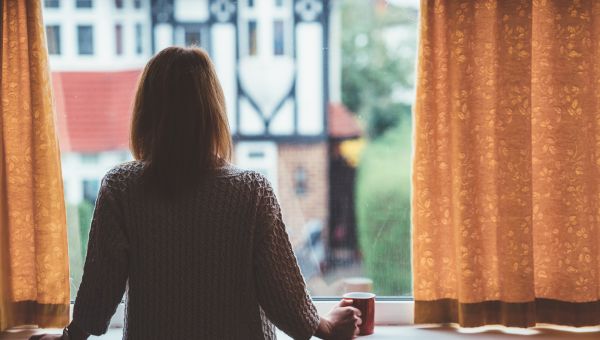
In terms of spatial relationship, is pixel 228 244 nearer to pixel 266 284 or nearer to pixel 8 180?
pixel 266 284

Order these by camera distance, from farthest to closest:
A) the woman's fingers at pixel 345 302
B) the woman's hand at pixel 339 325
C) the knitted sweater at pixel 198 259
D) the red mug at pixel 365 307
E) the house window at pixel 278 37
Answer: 1. the house window at pixel 278 37
2. the red mug at pixel 365 307
3. the woman's fingers at pixel 345 302
4. the woman's hand at pixel 339 325
5. the knitted sweater at pixel 198 259

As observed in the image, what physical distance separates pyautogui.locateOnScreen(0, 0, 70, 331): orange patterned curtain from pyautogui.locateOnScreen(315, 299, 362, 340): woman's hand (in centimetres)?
86

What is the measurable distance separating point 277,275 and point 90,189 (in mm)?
1091

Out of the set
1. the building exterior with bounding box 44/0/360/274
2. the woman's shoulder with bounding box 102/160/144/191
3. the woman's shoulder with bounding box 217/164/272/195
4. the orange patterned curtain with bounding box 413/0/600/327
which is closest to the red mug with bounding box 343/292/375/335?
the orange patterned curtain with bounding box 413/0/600/327

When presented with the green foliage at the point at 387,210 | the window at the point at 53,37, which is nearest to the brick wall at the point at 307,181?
the green foliage at the point at 387,210

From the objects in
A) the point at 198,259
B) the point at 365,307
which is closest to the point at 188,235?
the point at 198,259

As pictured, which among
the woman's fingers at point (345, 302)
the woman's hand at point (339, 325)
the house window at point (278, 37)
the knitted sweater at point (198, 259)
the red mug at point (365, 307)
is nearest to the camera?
the knitted sweater at point (198, 259)

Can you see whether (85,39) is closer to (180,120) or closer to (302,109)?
(302,109)

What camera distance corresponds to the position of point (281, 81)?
2.11 m

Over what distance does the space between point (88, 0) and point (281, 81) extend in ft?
2.16

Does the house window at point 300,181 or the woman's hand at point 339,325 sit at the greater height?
the house window at point 300,181

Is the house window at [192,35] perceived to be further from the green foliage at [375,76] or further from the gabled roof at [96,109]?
the green foliage at [375,76]

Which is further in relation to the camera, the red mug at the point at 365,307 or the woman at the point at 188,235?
the red mug at the point at 365,307

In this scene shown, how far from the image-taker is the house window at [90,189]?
6.95ft
